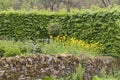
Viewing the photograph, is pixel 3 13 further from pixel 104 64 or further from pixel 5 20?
pixel 104 64

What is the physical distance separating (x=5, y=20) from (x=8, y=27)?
1.26 ft

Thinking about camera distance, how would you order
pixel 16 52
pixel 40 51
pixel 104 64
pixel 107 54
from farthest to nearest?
1. pixel 107 54
2. pixel 104 64
3. pixel 40 51
4. pixel 16 52

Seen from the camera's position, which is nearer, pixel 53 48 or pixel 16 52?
pixel 16 52

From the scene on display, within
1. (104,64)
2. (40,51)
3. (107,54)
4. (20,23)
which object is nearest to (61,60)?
(40,51)

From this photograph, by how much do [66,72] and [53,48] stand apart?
1.53 m

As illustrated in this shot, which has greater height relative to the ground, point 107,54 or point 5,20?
point 5,20

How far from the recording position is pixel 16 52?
Result: 9.24 metres

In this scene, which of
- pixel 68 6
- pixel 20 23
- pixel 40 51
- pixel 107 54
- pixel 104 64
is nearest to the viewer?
pixel 40 51

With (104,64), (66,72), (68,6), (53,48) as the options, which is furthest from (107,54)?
(68,6)

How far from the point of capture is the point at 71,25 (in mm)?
15570

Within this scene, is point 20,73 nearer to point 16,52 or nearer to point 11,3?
point 16,52

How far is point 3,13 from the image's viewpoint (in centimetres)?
1661

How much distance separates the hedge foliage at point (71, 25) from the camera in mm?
13867

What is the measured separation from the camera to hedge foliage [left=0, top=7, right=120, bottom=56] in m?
13.9
